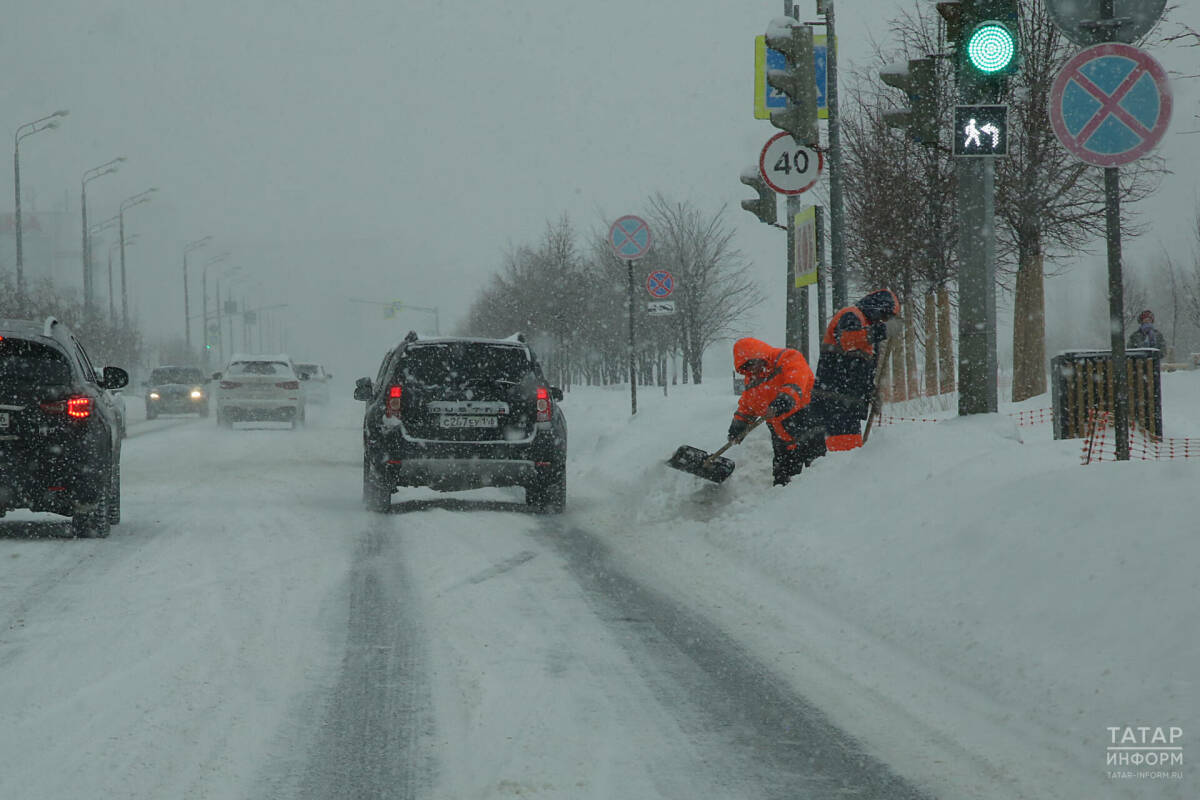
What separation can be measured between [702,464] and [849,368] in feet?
4.95

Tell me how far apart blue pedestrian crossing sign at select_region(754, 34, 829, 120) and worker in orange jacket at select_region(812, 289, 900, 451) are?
11.9 ft

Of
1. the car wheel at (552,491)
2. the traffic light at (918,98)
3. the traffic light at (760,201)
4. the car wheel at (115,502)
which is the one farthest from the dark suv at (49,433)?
the traffic light at (760,201)

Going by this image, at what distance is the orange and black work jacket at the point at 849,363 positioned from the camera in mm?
11148

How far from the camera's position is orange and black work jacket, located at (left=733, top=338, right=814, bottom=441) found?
443 inches

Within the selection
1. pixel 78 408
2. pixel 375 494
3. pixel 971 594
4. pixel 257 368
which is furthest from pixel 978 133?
pixel 257 368

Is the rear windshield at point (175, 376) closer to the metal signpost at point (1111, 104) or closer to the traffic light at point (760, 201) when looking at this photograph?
the traffic light at point (760, 201)

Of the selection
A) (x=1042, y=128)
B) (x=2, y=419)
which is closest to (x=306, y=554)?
(x=2, y=419)

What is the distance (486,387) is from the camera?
11.8m

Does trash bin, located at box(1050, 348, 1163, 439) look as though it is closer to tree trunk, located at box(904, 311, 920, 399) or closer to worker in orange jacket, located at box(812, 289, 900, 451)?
worker in orange jacket, located at box(812, 289, 900, 451)

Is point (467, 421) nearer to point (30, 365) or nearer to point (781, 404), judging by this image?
point (781, 404)

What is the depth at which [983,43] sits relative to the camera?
963cm

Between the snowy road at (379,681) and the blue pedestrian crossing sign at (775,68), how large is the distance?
25.5 ft

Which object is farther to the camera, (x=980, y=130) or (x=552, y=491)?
(x=552, y=491)

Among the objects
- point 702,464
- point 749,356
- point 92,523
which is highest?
point 749,356
